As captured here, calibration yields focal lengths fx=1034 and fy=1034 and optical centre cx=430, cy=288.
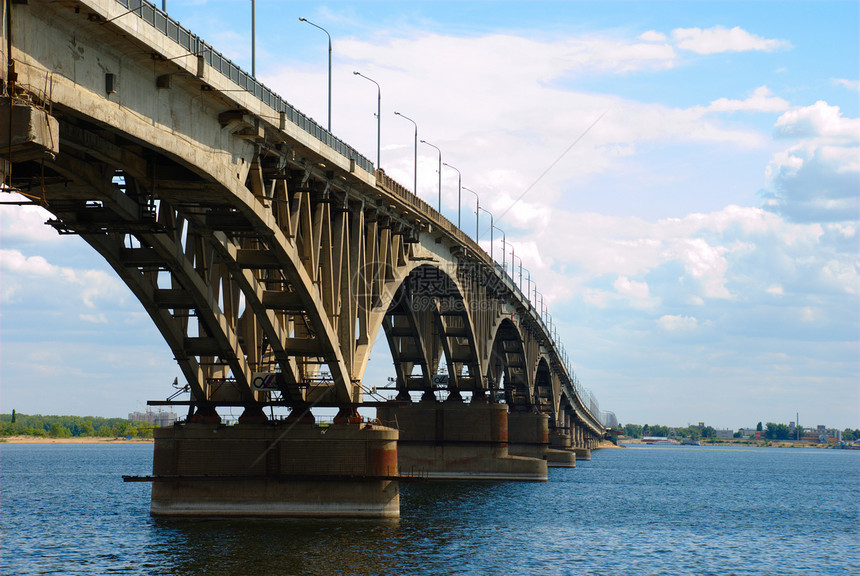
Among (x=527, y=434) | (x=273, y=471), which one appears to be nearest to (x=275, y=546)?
(x=273, y=471)

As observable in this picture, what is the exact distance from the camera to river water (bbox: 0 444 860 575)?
3844 cm

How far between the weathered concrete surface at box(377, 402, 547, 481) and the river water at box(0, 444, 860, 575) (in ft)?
18.0

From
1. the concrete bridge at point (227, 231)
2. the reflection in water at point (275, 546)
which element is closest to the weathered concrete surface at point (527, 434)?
the concrete bridge at point (227, 231)

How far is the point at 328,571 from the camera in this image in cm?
3588

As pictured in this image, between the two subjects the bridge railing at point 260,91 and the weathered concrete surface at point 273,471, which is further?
the weathered concrete surface at point 273,471

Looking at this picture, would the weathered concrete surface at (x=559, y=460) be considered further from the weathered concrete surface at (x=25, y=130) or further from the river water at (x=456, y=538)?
the weathered concrete surface at (x=25, y=130)

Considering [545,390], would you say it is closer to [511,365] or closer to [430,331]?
[511,365]

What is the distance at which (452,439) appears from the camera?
85.1 metres

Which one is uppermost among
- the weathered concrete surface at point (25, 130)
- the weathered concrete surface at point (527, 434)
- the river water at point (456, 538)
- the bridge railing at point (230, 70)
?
the bridge railing at point (230, 70)

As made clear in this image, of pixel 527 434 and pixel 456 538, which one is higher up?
pixel 527 434

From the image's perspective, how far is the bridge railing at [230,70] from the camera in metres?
27.9

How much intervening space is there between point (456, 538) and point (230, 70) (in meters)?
24.2

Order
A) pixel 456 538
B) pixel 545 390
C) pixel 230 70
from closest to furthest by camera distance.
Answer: pixel 230 70 < pixel 456 538 < pixel 545 390

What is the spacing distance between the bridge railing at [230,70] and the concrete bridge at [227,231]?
0.08 m
